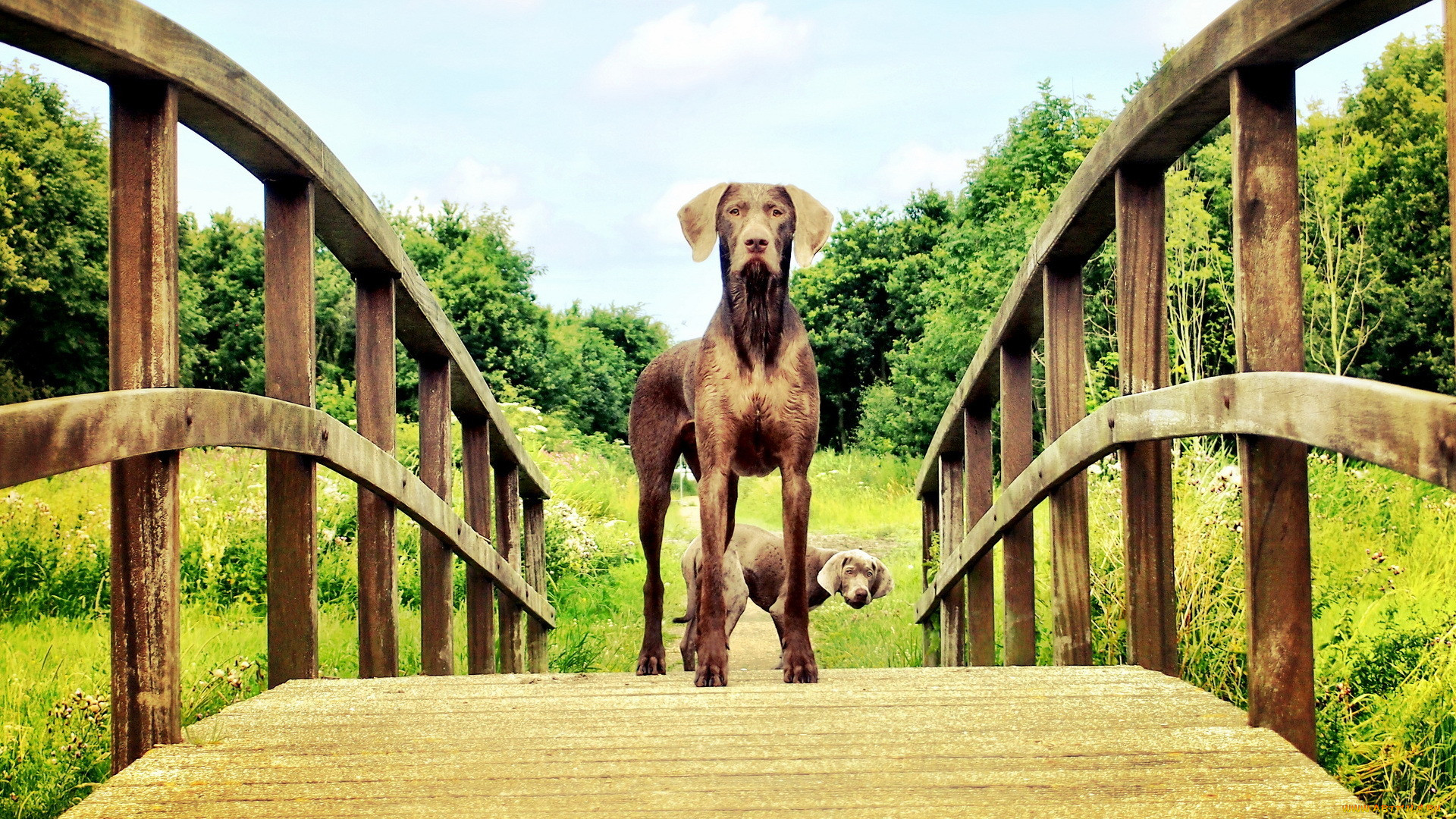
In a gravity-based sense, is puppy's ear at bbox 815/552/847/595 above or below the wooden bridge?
below

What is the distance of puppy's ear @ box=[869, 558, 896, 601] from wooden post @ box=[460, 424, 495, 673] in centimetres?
250

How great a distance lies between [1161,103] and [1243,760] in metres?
1.30

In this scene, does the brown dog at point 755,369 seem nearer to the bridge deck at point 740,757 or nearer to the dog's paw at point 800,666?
the dog's paw at point 800,666

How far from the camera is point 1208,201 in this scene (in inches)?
637

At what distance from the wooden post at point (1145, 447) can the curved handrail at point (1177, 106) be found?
4.5 inches

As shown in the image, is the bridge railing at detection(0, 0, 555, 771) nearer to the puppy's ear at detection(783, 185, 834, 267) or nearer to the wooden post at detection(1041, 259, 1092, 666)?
the puppy's ear at detection(783, 185, 834, 267)

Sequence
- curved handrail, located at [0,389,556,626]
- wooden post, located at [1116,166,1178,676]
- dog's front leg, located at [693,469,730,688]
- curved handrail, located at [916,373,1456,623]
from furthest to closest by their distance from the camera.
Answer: dog's front leg, located at [693,469,730,688] < wooden post, located at [1116,166,1178,676] < curved handrail, located at [0,389,556,626] < curved handrail, located at [916,373,1456,623]

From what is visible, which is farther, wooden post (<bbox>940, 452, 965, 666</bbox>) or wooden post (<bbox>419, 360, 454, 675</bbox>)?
wooden post (<bbox>940, 452, 965, 666</bbox>)

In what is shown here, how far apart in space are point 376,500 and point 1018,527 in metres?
2.00

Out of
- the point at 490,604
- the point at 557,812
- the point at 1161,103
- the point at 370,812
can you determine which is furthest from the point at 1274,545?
the point at 490,604

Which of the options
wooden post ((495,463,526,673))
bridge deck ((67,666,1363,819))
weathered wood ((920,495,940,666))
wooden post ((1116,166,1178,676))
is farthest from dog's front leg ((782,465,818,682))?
weathered wood ((920,495,940,666))

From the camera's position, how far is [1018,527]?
143 inches

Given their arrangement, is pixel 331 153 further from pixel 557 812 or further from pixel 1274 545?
pixel 1274 545

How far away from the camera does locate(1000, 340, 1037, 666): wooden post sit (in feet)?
11.8
